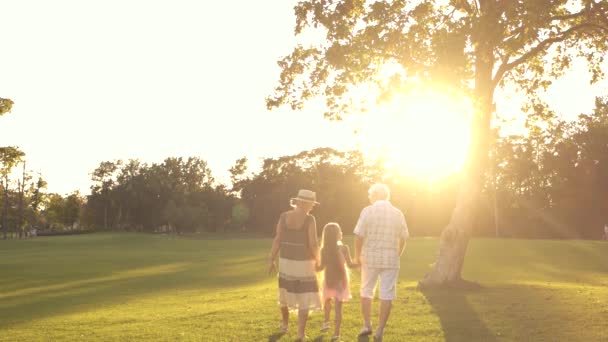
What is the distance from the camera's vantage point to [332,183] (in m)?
101

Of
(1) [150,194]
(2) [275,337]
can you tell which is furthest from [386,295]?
Result: (1) [150,194]

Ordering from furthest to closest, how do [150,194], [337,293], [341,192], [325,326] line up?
1. [150,194]
2. [341,192]
3. [325,326]
4. [337,293]

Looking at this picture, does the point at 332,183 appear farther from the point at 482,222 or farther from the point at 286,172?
the point at 482,222

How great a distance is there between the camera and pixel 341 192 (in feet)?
323

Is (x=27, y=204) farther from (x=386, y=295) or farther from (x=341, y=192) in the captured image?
(x=386, y=295)

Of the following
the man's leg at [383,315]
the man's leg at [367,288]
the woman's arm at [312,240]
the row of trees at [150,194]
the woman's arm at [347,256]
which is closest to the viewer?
the man's leg at [383,315]

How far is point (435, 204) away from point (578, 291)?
67126 mm

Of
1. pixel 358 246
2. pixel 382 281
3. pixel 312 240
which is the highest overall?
pixel 312 240

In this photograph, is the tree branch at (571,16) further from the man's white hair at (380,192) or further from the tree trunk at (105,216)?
the tree trunk at (105,216)

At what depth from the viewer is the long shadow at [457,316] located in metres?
10.6

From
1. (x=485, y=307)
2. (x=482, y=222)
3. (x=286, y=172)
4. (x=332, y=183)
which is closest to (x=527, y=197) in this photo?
(x=482, y=222)

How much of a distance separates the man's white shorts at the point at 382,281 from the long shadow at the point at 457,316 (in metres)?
1.37

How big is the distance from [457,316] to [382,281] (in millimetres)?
3433

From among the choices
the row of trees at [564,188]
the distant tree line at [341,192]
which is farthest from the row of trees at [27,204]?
the row of trees at [564,188]
